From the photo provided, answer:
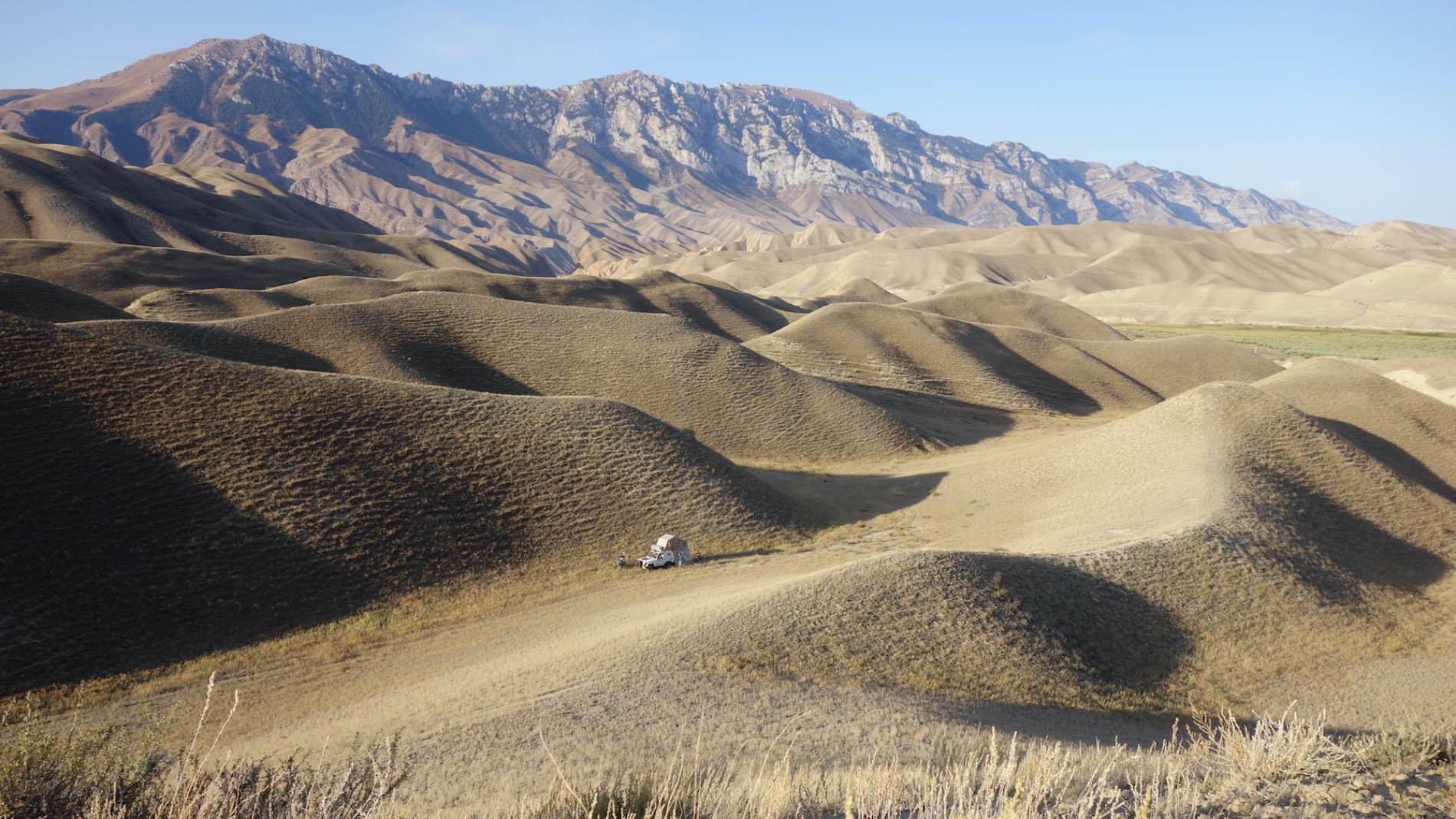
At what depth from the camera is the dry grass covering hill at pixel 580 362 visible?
48.9m

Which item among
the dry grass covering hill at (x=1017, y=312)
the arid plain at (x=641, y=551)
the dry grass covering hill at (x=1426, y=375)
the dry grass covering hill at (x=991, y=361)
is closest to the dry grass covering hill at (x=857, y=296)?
the dry grass covering hill at (x=1017, y=312)

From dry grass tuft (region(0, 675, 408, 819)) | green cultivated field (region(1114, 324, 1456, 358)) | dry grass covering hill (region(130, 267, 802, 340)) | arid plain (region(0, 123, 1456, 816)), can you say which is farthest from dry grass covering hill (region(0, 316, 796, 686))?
green cultivated field (region(1114, 324, 1456, 358))

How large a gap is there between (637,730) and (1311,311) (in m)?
173

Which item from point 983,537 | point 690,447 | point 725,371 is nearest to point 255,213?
point 725,371

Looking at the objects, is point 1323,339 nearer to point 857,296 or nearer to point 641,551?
point 857,296

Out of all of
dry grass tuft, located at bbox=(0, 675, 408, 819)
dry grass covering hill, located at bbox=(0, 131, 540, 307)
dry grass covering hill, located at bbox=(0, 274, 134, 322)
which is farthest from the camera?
dry grass covering hill, located at bbox=(0, 131, 540, 307)

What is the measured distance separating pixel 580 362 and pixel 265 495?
95.3 ft

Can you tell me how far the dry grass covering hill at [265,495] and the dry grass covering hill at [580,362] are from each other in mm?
12252

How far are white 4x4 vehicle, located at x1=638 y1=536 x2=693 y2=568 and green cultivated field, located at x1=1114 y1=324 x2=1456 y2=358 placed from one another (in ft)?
315

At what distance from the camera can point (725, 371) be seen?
56.3 metres

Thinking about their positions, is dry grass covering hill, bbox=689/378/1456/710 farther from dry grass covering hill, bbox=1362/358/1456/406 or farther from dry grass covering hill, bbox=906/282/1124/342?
dry grass covering hill, bbox=906/282/1124/342

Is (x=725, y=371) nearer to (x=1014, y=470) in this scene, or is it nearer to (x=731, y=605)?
(x=1014, y=470)

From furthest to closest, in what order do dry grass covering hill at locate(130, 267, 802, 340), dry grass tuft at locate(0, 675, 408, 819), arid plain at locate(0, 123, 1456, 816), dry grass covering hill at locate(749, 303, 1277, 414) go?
dry grass covering hill at locate(749, 303, 1277, 414), dry grass covering hill at locate(130, 267, 802, 340), arid plain at locate(0, 123, 1456, 816), dry grass tuft at locate(0, 675, 408, 819)

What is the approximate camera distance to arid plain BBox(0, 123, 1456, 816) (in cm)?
1858
